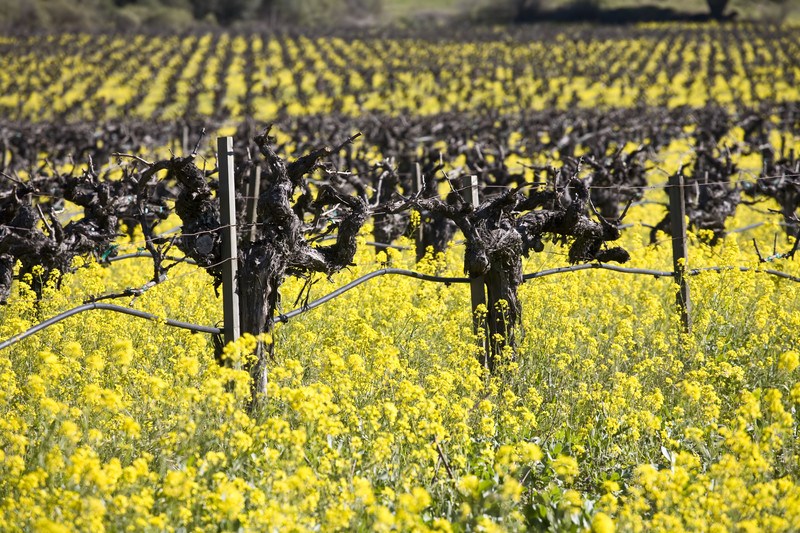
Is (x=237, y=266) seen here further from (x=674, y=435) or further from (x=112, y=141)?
(x=112, y=141)

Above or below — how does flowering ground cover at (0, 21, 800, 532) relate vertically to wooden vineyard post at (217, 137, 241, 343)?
below

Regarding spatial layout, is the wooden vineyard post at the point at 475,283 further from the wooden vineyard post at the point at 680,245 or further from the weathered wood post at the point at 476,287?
the wooden vineyard post at the point at 680,245

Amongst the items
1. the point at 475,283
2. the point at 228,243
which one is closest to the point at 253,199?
the point at 475,283

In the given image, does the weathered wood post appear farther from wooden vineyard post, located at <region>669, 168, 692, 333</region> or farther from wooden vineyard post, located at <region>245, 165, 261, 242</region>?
wooden vineyard post, located at <region>669, 168, 692, 333</region>

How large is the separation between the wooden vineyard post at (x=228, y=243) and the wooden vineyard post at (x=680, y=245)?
4.00 metres

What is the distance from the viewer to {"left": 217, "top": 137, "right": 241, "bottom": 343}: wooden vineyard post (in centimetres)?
589

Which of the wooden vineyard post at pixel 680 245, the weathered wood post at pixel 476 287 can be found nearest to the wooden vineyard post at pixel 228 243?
the weathered wood post at pixel 476 287

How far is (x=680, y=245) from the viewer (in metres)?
8.18

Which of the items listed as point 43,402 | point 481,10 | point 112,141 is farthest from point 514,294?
point 481,10

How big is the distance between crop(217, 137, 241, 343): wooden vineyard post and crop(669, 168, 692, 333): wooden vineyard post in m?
4.00

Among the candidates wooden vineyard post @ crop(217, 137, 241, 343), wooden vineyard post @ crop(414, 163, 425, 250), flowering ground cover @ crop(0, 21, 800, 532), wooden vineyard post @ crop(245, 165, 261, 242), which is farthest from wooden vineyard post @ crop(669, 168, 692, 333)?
wooden vineyard post @ crop(217, 137, 241, 343)

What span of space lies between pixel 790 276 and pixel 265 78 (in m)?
41.0

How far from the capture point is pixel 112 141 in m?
22.8

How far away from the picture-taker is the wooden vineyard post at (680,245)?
8.05 metres
